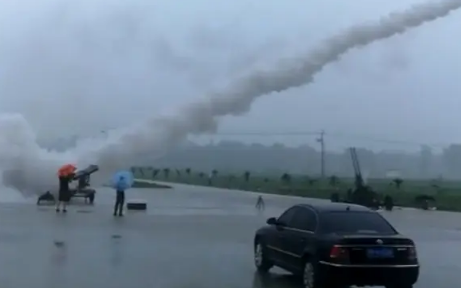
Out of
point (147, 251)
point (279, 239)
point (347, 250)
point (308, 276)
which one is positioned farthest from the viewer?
point (147, 251)

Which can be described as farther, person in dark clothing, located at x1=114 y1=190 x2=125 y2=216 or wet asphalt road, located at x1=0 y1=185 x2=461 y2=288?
person in dark clothing, located at x1=114 y1=190 x2=125 y2=216

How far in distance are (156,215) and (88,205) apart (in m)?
6.77

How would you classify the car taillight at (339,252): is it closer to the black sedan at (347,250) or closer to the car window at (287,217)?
the black sedan at (347,250)

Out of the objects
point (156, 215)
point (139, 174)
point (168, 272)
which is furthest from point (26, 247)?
point (139, 174)

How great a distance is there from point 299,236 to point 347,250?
4.51ft

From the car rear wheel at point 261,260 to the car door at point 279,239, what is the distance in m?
0.31

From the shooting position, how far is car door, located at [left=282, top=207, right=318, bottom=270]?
13.3 metres

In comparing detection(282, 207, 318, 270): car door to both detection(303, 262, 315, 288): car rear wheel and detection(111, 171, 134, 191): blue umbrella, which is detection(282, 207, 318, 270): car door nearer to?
detection(303, 262, 315, 288): car rear wheel

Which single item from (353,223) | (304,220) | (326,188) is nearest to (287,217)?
(304,220)

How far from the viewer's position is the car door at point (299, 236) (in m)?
13.3

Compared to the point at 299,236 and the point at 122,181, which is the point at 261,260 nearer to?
the point at 299,236

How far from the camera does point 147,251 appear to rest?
708 inches

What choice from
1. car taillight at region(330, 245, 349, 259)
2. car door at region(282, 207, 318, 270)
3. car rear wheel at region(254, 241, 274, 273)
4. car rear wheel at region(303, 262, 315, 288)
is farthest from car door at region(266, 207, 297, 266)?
car taillight at region(330, 245, 349, 259)

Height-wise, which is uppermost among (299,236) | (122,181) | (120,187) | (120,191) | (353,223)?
(122,181)
